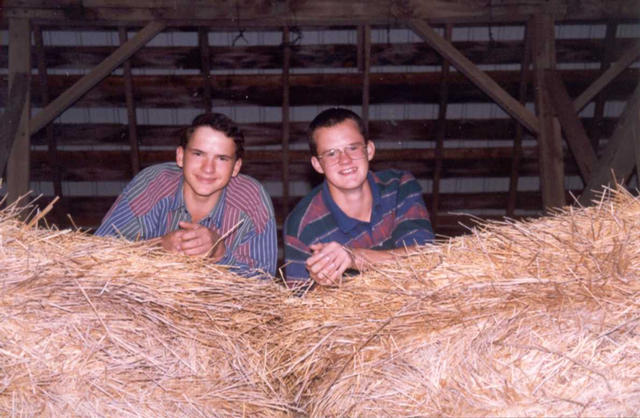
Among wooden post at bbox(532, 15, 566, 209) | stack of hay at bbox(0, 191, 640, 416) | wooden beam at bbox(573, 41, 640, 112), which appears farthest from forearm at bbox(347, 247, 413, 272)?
wooden beam at bbox(573, 41, 640, 112)

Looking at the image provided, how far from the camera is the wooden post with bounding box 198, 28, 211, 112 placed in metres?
5.19

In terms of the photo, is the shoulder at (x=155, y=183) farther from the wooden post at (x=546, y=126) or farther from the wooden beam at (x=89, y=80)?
the wooden post at (x=546, y=126)

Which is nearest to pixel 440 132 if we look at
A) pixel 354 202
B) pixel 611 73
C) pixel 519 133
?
pixel 519 133

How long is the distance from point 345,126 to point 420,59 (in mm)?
3595

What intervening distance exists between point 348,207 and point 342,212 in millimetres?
51

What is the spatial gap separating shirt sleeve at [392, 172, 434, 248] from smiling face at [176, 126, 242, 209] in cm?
74

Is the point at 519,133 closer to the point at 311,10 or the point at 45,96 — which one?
the point at 311,10

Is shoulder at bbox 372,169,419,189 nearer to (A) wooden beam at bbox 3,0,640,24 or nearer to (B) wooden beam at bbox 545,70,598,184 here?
(B) wooden beam at bbox 545,70,598,184

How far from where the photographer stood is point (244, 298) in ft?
4.70

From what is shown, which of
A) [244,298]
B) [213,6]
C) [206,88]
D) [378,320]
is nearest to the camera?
[378,320]

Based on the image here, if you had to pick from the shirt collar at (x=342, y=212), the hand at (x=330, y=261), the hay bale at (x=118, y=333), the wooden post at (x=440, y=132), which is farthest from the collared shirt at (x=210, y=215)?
the wooden post at (x=440, y=132)

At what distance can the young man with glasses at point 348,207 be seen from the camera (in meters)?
2.20

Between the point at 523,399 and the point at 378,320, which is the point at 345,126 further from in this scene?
the point at 523,399

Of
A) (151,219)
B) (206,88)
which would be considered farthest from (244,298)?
(206,88)
